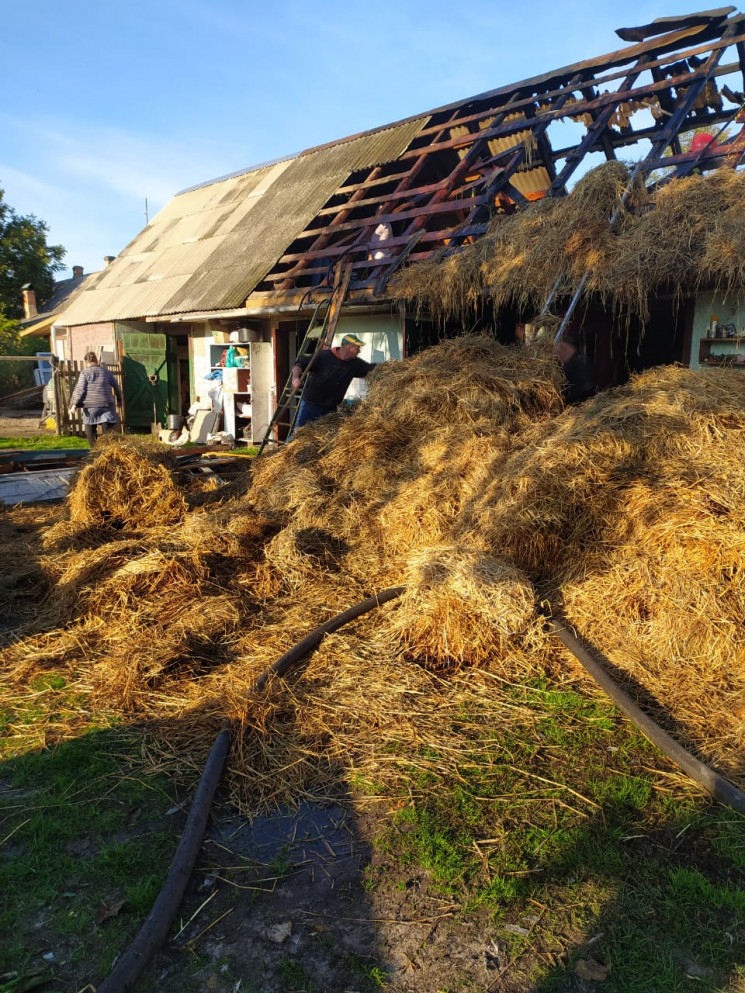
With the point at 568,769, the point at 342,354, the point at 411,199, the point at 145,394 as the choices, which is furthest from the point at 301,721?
the point at 145,394

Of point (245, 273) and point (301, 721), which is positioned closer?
point (301, 721)

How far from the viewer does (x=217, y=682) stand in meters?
3.79

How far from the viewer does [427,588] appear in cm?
411

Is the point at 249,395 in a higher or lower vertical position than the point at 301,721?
higher

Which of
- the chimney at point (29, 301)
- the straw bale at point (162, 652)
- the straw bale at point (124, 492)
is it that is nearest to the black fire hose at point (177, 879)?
the straw bale at point (162, 652)

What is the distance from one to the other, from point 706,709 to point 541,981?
185cm

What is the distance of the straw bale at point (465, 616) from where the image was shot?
3920mm

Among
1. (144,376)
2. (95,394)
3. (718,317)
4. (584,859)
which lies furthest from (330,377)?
(144,376)

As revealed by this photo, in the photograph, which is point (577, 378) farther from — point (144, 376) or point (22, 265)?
point (22, 265)

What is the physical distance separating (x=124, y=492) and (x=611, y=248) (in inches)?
240

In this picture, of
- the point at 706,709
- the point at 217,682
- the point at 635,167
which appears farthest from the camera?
the point at 635,167

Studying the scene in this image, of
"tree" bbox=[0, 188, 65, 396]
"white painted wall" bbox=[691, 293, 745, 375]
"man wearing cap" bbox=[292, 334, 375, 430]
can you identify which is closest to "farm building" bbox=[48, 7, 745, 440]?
"white painted wall" bbox=[691, 293, 745, 375]

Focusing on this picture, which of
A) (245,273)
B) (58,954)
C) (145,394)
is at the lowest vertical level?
(58,954)

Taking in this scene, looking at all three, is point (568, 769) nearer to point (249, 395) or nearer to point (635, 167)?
point (635, 167)
